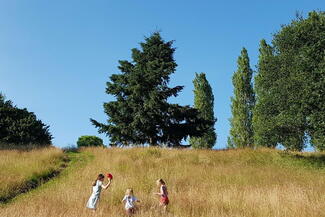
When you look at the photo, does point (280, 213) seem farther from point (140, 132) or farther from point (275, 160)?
point (140, 132)

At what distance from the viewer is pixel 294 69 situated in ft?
82.3

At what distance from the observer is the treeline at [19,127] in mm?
40375

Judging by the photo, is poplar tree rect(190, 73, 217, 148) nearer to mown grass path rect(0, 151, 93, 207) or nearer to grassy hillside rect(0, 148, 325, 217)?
grassy hillside rect(0, 148, 325, 217)

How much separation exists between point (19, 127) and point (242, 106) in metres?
27.2

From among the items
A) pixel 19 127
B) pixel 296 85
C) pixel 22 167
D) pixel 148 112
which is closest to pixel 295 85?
pixel 296 85

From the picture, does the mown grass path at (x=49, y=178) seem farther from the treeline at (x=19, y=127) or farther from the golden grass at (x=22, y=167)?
the treeline at (x=19, y=127)

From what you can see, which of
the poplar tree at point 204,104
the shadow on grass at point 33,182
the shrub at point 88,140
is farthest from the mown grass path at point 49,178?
the shrub at point 88,140

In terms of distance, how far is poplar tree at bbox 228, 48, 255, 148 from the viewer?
148 ft

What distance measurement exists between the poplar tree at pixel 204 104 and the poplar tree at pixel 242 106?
267cm

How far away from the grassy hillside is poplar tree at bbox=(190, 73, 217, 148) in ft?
60.5

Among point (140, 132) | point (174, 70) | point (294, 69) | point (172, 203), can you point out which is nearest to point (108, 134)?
point (140, 132)

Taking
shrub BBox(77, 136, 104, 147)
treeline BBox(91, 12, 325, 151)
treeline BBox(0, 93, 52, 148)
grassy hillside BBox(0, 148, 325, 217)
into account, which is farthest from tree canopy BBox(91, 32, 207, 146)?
shrub BBox(77, 136, 104, 147)

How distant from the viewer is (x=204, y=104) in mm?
47812

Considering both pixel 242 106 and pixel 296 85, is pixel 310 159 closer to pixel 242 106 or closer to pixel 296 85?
pixel 296 85
